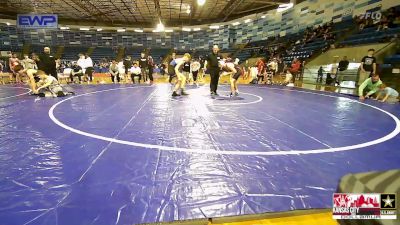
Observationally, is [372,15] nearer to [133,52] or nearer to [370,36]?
[370,36]

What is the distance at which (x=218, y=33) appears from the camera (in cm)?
3600

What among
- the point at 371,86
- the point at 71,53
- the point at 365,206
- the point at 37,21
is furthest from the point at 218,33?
the point at 365,206

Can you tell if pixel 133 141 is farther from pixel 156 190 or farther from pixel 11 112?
pixel 11 112

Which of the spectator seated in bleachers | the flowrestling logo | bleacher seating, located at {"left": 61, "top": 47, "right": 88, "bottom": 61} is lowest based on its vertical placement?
the spectator seated in bleachers

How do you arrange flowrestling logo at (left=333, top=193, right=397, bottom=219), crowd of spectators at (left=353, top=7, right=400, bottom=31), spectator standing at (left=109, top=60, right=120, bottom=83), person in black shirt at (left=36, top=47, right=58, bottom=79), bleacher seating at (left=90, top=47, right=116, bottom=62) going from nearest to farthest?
flowrestling logo at (left=333, top=193, right=397, bottom=219) → person in black shirt at (left=36, top=47, right=58, bottom=79) → crowd of spectators at (left=353, top=7, right=400, bottom=31) → spectator standing at (left=109, top=60, right=120, bottom=83) → bleacher seating at (left=90, top=47, right=116, bottom=62)

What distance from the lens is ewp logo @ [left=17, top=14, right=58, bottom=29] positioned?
17.2 meters

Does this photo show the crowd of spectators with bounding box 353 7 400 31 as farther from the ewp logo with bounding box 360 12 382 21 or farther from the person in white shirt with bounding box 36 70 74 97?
the person in white shirt with bounding box 36 70 74 97

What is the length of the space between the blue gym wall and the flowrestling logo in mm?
19738

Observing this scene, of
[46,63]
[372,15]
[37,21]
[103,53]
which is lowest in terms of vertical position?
[46,63]

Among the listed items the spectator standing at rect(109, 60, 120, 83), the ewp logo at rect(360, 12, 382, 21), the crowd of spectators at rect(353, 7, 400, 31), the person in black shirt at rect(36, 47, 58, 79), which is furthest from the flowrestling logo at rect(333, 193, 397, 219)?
the ewp logo at rect(360, 12, 382, 21)

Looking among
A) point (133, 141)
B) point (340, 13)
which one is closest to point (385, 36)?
point (340, 13)

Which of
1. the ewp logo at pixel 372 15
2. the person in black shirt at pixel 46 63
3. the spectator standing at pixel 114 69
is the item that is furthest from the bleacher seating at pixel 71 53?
the ewp logo at pixel 372 15

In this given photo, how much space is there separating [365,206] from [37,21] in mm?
21501

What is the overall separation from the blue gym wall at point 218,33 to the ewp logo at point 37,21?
1918cm
